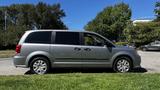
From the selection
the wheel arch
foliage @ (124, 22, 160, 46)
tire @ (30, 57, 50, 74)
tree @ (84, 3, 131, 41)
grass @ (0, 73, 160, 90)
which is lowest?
grass @ (0, 73, 160, 90)

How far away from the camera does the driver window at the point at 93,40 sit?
16.0 m

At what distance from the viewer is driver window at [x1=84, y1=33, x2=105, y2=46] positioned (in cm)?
1603

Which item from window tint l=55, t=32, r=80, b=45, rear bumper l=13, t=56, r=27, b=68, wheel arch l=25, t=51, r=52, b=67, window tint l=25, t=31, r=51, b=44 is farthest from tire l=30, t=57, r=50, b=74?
window tint l=55, t=32, r=80, b=45

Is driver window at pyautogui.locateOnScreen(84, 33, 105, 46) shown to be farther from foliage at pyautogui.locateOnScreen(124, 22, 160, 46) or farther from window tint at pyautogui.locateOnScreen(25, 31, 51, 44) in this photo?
foliage at pyautogui.locateOnScreen(124, 22, 160, 46)

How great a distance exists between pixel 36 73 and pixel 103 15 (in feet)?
256

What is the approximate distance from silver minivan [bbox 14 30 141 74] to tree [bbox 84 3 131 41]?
64654 mm

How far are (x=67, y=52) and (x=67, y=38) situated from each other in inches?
23.6

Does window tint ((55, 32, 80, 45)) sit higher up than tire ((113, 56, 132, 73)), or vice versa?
window tint ((55, 32, 80, 45))

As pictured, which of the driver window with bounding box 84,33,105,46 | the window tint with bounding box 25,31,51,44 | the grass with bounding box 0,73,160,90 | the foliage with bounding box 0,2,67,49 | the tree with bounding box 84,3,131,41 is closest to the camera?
the grass with bounding box 0,73,160,90

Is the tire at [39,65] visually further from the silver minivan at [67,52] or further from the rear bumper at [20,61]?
the rear bumper at [20,61]

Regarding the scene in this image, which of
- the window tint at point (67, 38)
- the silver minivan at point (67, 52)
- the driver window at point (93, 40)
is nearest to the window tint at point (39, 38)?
the silver minivan at point (67, 52)

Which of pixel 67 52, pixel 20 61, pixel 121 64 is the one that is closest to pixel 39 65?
pixel 20 61

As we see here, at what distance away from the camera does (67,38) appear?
628 inches

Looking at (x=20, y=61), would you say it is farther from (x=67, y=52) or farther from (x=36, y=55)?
(x=67, y=52)
